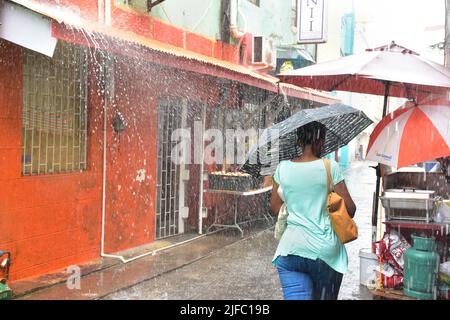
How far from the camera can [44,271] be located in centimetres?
682

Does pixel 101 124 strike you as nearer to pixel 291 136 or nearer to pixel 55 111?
pixel 55 111

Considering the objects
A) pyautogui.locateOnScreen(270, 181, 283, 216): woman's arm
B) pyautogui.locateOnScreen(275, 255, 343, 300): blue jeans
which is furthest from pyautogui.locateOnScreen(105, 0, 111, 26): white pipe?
pyautogui.locateOnScreen(275, 255, 343, 300): blue jeans

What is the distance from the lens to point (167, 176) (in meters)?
9.60

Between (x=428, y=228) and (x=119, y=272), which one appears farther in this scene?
→ (x=119, y=272)

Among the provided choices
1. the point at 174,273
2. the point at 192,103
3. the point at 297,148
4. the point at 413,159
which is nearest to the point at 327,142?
the point at 297,148

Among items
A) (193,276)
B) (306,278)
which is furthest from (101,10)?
(306,278)

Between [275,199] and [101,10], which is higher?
[101,10]

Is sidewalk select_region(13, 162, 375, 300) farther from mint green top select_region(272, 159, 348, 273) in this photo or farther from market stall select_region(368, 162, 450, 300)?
mint green top select_region(272, 159, 348, 273)

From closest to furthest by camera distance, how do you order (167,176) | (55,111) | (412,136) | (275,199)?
(275,199) → (412,136) → (55,111) → (167,176)

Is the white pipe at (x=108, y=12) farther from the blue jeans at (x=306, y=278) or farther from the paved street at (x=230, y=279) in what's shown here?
the blue jeans at (x=306, y=278)

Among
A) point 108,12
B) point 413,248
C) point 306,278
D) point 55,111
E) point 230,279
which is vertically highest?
point 108,12

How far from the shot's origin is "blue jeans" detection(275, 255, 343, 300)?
11.3 feet

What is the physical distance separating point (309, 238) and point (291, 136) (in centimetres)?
92
